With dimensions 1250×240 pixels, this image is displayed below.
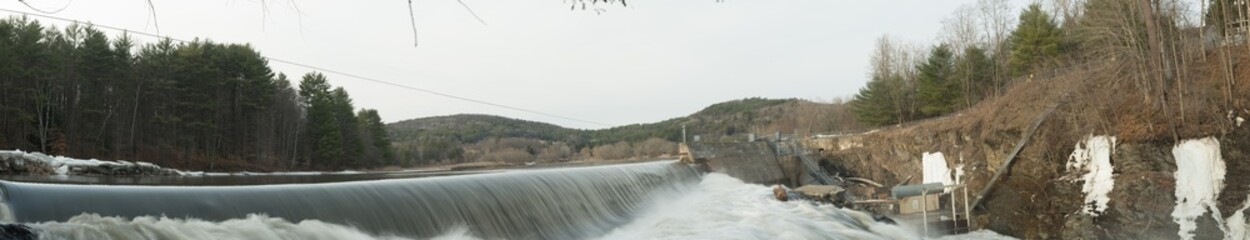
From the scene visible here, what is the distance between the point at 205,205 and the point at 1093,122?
857 inches

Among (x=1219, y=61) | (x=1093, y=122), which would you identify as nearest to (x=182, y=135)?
(x=1093, y=122)

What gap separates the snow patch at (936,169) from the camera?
2458cm

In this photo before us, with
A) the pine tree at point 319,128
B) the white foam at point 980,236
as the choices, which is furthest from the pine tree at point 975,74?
the pine tree at point 319,128

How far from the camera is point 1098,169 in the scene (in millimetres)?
18453

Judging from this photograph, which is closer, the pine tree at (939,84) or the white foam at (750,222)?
the white foam at (750,222)

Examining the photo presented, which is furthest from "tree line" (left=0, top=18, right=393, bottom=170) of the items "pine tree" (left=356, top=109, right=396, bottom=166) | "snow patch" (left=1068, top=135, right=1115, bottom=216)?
"snow patch" (left=1068, top=135, right=1115, bottom=216)

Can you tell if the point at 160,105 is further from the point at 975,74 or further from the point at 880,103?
the point at 975,74

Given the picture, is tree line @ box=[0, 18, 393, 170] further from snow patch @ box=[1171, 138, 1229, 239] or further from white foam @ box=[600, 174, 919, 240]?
snow patch @ box=[1171, 138, 1229, 239]

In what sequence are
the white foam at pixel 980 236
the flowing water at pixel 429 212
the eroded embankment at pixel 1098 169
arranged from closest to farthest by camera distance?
the flowing water at pixel 429 212, the eroded embankment at pixel 1098 169, the white foam at pixel 980 236

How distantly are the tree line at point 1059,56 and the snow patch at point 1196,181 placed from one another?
1.14m

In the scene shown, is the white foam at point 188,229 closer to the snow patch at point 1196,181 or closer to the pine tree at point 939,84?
the snow patch at point 1196,181

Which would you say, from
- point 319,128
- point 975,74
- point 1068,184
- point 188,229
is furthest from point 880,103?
point 188,229

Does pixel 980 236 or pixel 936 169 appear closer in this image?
pixel 980 236

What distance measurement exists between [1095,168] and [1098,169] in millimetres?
143
